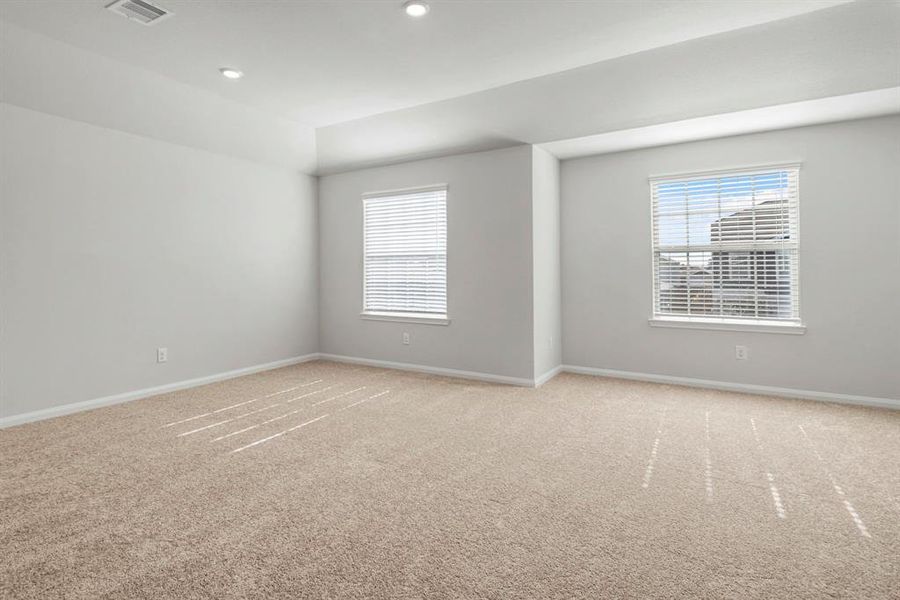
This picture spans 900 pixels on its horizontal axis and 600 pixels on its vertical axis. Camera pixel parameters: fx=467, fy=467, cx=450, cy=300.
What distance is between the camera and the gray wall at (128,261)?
341 cm

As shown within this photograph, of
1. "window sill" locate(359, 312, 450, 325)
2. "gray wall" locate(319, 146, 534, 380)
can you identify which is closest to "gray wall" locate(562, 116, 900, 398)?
"gray wall" locate(319, 146, 534, 380)

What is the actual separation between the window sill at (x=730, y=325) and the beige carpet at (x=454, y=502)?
0.68 meters

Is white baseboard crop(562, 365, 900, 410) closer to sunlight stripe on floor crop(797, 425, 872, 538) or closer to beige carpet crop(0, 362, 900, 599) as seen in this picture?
beige carpet crop(0, 362, 900, 599)

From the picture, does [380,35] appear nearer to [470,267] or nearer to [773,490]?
[470,267]

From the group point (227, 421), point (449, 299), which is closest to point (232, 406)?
point (227, 421)

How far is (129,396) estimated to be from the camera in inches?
158

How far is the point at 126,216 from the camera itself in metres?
4.01

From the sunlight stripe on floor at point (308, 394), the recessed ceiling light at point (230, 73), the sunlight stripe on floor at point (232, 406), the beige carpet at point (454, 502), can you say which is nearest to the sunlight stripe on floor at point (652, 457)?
the beige carpet at point (454, 502)

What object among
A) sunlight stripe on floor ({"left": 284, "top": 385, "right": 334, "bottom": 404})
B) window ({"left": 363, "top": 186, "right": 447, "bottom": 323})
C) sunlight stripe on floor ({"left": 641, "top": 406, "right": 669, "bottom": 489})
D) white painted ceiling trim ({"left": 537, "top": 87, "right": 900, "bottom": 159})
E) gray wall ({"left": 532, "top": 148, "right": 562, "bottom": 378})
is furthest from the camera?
window ({"left": 363, "top": 186, "right": 447, "bottom": 323})

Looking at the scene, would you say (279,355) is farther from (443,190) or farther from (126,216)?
(443,190)

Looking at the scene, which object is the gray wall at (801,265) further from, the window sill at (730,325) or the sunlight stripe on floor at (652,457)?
the sunlight stripe on floor at (652,457)

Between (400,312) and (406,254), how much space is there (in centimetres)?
68

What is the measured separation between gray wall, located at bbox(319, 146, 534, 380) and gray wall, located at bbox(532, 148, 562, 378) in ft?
0.32

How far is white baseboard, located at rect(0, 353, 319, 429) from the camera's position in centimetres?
341
